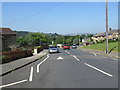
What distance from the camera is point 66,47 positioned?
2181 inches

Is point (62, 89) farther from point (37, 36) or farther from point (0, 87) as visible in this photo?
point (37, 36)

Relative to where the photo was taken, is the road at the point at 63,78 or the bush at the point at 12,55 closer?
the road at the point at 63,78

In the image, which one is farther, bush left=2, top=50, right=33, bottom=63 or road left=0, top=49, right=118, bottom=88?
bush left=2, top=50, right=33, bottom=63

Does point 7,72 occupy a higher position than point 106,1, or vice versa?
point 106,1

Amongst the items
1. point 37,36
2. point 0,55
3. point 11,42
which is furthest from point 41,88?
point 37,36

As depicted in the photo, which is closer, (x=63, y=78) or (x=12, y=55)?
(x=63, y=78)

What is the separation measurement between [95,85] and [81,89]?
0.89 meters

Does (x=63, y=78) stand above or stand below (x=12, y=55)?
below

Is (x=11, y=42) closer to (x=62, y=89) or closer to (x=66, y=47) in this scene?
(x=66, y=47)

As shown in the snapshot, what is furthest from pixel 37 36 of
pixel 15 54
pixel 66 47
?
pixel 15 54

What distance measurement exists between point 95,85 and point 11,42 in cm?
4419

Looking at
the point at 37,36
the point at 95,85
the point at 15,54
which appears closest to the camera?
the point at 95,85

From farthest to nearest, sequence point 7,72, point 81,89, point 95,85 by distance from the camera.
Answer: point 7,72, point 95,85, point 81,89

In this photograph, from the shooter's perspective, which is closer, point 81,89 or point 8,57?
point 81,89
